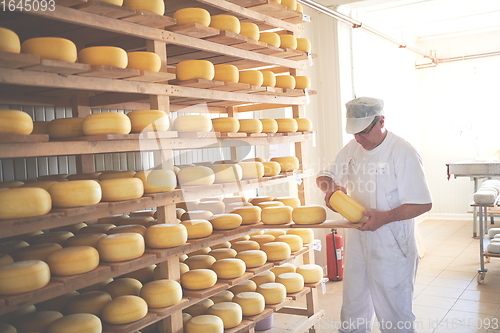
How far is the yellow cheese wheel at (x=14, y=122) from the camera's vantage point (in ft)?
6.19

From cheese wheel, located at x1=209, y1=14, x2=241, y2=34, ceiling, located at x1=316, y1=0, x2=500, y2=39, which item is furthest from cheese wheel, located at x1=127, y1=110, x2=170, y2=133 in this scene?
ceiling, located at x1=316, y1=0, x2=500, y2=39

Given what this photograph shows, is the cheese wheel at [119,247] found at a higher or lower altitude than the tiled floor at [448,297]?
higher

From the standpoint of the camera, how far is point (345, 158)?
10.8ft

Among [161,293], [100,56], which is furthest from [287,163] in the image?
[100,56]

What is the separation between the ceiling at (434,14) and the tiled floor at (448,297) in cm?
320

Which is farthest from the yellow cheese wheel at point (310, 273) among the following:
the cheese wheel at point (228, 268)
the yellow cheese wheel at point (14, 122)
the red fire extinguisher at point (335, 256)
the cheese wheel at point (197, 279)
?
the yellow cheese wheel at point (14, 122)

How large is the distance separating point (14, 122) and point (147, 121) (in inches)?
26.2

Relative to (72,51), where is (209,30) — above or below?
above

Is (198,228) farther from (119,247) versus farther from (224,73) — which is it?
(224,73)

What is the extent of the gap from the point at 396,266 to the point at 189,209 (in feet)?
4.72

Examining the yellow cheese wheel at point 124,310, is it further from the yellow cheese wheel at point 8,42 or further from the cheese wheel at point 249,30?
the cheese wheel at point 249,30

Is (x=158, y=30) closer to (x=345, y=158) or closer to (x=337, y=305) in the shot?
(x=345, y=158)

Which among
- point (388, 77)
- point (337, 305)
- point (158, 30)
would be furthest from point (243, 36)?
point (388, 77)

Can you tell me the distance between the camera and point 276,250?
3.30 meters
